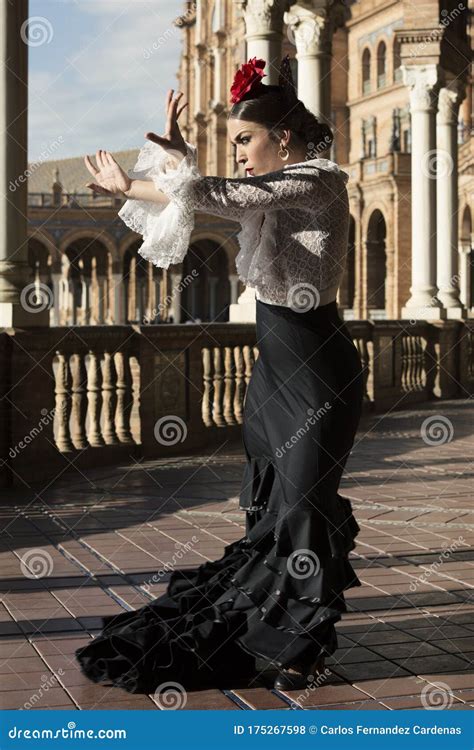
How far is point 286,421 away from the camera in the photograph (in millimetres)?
3732

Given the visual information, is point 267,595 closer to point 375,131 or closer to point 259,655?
point 259,655

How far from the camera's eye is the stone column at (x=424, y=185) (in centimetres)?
1585

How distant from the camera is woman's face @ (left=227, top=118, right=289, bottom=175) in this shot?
3727 mm

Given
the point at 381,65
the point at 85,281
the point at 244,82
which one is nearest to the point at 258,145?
the point at 244,82

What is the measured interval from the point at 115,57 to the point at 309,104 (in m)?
2.43

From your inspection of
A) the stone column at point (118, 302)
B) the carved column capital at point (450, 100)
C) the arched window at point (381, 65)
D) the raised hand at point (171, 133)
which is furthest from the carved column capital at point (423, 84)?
the stone column at point (118, 302)

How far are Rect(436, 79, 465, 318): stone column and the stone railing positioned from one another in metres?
6.74

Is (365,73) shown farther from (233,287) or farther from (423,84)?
(423,84)

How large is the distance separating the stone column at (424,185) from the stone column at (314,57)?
3915mm

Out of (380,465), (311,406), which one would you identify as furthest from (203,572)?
(380,465)

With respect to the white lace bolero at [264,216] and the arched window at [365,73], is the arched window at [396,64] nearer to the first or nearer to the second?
the arched window at [365,73]

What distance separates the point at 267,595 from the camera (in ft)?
12.3

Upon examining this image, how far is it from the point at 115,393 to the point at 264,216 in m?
5.69

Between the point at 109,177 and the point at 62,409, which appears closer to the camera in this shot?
the point at 109,177
